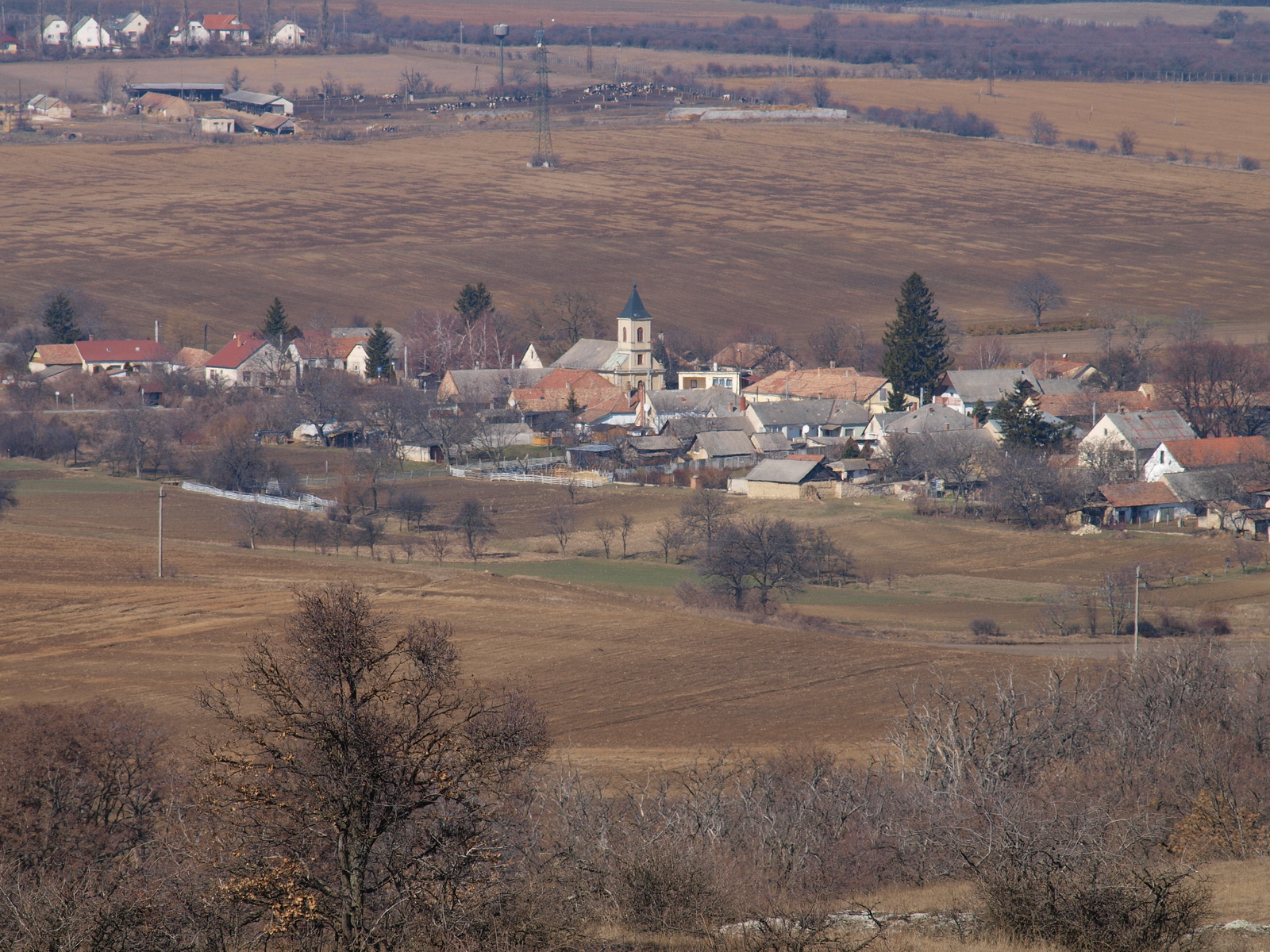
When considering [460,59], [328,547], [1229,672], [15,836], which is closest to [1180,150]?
[460,59]

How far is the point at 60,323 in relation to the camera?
87.4 meters

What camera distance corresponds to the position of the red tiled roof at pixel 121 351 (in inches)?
3275

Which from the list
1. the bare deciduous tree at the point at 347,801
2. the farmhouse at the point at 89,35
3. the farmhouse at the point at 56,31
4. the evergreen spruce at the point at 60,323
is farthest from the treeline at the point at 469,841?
the farmhouse at the point at 56,31

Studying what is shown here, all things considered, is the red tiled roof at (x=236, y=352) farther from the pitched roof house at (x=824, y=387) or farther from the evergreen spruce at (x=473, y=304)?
the pitched roof house at (x=824, y=387)

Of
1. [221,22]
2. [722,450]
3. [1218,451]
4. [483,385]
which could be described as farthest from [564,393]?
[221,22]

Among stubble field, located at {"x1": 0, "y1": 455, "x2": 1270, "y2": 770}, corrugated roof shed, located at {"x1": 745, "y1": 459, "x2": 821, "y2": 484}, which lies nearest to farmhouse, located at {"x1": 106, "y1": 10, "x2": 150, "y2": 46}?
stubble field, located at {"x1": 0, "y1": 455, "x2": 1270, "y2": 770}

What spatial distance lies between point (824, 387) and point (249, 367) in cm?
3220

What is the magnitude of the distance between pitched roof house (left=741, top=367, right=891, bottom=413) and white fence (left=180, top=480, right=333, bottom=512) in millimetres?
27425

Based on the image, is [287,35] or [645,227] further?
[287,35]

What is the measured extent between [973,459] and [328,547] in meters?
26.7

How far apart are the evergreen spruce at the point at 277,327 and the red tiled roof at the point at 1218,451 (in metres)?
53.1

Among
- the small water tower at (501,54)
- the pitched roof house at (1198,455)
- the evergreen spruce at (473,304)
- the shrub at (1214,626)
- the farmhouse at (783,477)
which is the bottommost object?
the shrub at (1214,626)

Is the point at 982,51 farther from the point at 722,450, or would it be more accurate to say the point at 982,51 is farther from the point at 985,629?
the point at 985,629

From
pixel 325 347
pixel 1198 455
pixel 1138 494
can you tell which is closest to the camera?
pixel 1138 494
